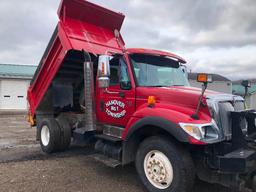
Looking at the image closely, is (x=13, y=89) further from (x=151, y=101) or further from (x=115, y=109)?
(x=151, y=101)

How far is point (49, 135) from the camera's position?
6.89 metres

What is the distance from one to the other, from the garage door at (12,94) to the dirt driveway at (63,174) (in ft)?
62.9

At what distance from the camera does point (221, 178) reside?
3.82 metres

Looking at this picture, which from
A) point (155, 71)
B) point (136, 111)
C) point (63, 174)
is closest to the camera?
point (136, 111)

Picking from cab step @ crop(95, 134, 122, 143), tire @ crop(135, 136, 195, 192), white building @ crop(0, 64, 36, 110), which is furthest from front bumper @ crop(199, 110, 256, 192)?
white building @ crop(0, 64, 36, 110)

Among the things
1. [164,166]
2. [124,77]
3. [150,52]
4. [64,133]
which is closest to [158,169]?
[164,166]

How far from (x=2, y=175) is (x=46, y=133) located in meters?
2.01

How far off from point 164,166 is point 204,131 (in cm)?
79

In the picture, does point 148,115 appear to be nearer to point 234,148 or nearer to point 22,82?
point 234,148

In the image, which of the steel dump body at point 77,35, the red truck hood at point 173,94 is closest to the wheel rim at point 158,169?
the red truck hood at point 173,94

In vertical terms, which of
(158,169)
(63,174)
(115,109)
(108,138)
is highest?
(115,109)

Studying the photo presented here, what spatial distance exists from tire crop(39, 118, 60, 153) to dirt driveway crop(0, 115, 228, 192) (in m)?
0.20

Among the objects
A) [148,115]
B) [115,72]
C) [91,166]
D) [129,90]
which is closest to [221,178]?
[148,115]

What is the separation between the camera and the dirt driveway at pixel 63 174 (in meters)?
4.77
